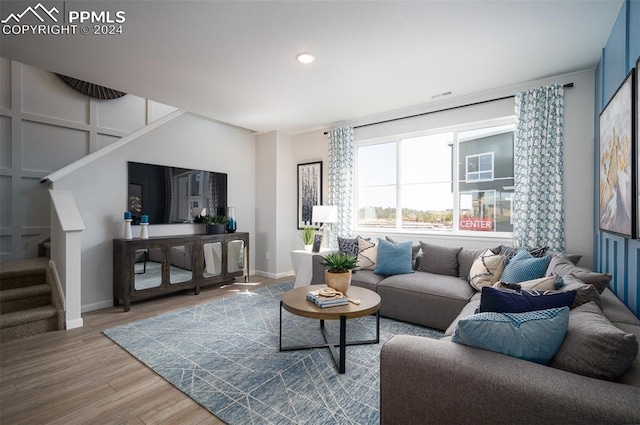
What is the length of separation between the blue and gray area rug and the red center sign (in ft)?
5.29

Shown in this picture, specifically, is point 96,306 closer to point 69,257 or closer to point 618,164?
point 69,257

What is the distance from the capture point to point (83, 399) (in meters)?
1.94

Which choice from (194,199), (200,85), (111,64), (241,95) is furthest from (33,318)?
(241,95)

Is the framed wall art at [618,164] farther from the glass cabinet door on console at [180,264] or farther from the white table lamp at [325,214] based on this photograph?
the glass cabinet door on console at [180,264]

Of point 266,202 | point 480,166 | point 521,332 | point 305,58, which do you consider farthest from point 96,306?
point 480,166

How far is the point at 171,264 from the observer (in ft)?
13.1

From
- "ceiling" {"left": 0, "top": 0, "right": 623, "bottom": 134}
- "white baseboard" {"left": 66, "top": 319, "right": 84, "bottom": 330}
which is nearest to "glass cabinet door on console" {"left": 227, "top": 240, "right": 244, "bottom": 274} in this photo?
"white baseboard" {"left": 66, "top": 319, "right": 84, "bottom": 330}

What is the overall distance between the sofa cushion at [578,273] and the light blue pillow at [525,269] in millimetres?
57

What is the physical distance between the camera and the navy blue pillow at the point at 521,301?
1382 mm

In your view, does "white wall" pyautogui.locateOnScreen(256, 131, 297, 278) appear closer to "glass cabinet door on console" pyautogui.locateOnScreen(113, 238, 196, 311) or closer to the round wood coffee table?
"glass cabinet door on console" pyautogui.locateOnScreen(113, 238, 196, 311)

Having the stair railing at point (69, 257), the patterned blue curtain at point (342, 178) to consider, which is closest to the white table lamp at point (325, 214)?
the patterned blue curtain at point (342, 178)

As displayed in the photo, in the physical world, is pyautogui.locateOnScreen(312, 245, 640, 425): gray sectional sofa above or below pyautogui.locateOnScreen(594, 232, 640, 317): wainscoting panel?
below

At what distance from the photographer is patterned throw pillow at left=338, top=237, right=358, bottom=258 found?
3.94m

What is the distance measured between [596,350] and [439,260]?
8.05 feet
